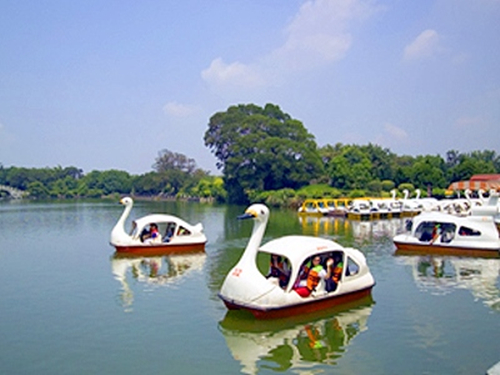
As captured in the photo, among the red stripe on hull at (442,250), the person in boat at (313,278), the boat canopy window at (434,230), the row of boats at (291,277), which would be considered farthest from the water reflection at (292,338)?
the boat canopy window at (434,230)

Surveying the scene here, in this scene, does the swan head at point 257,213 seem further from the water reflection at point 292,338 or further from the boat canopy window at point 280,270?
the water reflection at point 292,338

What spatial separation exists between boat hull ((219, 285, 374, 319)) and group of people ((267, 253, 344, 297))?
294 millimetres

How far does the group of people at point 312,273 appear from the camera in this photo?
12906 mm

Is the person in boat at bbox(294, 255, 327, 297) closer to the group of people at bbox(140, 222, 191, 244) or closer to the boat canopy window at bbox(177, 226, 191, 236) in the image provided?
the group of people at bbox(140, 222, 191, 244)

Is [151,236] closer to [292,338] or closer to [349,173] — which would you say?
[292,338]

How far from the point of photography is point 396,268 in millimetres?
19594

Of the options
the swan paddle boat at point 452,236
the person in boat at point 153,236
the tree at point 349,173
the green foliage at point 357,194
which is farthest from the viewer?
the tree at point 349,173

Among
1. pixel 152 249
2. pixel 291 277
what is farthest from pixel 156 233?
pixel 291 277

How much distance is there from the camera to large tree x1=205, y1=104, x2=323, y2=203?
71.2 metres

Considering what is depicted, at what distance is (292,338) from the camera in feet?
38.0

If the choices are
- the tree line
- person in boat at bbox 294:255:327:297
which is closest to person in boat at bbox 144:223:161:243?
person in boat at bbox 294:255:327:297

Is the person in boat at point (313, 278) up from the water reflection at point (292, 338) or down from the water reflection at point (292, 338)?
up

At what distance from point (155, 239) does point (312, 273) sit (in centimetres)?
1157

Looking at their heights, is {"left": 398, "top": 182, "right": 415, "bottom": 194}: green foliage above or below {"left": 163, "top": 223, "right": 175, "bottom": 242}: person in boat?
above
